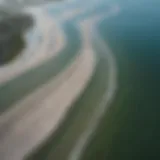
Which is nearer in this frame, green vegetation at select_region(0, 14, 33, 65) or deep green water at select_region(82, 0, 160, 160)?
deep green water at select_region(82, 0, 160, 160)

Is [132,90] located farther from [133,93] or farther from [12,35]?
[12,35]

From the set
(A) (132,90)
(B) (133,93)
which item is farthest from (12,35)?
(B) (133,93)

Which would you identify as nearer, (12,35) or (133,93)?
(133,93)

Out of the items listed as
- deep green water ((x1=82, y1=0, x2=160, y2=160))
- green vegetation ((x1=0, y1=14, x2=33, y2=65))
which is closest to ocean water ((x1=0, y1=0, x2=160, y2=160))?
deep green water ((x1=82, y1=0, x2=160, y2=160))

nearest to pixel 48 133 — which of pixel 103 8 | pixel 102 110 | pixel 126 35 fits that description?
pixel 102 110

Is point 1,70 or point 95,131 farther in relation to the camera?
point 1,70

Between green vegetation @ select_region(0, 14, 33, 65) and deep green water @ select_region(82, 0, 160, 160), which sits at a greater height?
green vegetation @ select_region(0, 14, 33, 65)

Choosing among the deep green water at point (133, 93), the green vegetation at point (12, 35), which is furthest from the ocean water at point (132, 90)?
the green vegetation at point (12, 35)

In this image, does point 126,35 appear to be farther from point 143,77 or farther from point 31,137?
point 31,137

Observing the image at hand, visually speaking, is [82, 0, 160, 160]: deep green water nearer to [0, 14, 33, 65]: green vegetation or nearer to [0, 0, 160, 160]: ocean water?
[0, 0, 160, 160]: ocean water

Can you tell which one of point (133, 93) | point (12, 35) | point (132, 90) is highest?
point (12, 35)

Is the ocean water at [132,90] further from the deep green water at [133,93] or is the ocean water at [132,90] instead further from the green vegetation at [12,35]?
the green vegetation at [12,35]
